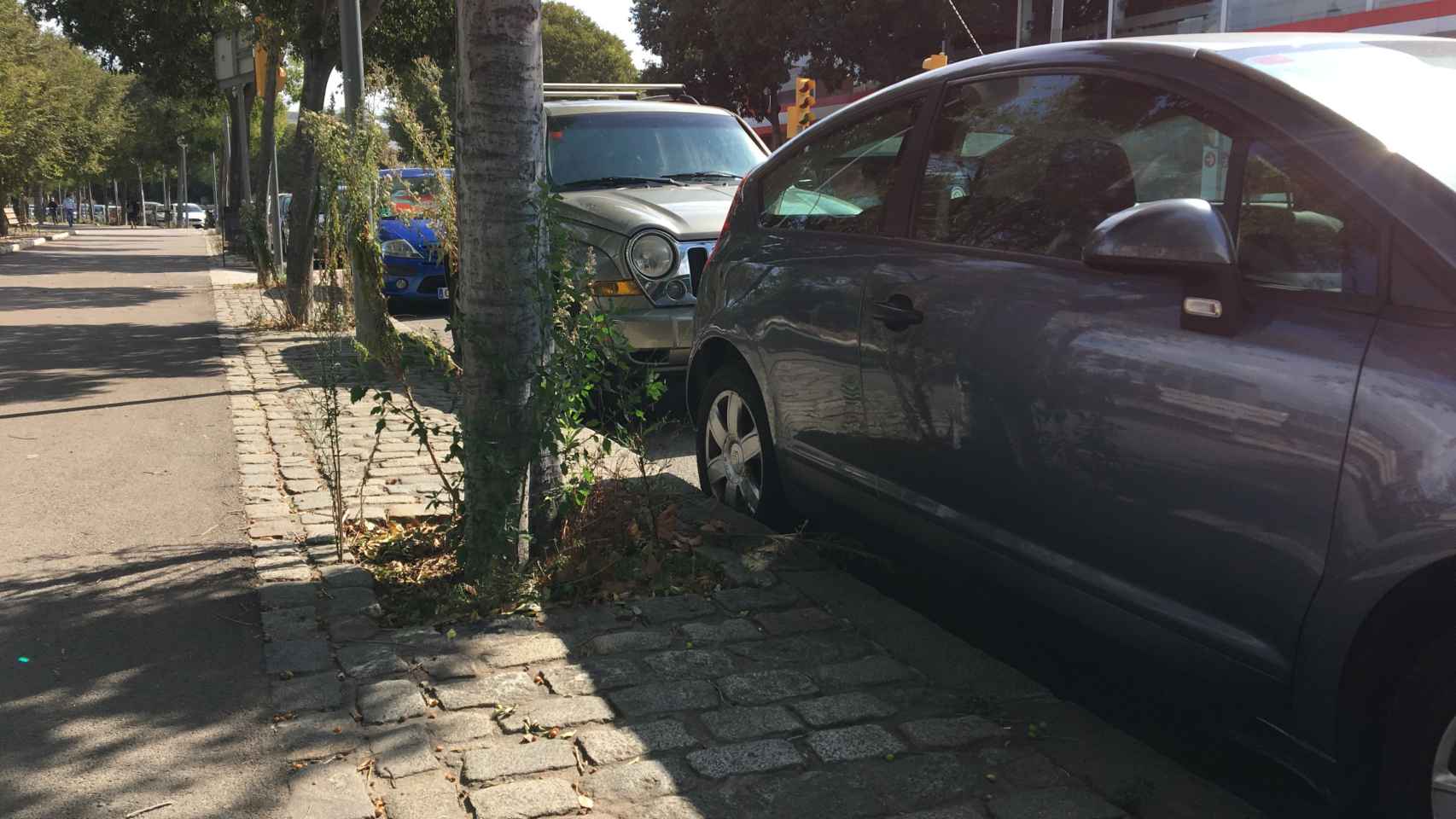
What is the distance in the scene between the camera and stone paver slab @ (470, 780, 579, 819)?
3.01 metres

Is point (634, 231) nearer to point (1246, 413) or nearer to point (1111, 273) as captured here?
point (1111, 273)

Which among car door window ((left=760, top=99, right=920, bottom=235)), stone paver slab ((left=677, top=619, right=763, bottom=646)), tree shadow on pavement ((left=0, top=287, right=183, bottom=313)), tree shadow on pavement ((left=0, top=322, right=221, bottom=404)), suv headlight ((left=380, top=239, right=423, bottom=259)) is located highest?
car door window ((left=760, top=99, right=920, bottom=235))

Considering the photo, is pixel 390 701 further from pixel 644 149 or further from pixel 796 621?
pixel 644 149

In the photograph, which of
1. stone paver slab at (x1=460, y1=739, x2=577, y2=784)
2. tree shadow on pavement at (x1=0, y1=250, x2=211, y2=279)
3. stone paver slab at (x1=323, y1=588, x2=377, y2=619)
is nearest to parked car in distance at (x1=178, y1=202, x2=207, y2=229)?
tree shadow on pavement at (x1=0, y1=250, x2=211, y2=279)

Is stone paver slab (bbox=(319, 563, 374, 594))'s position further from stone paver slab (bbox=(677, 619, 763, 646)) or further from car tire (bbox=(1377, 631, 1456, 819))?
car tire (bbox=(1377, 631, 1456, 819))

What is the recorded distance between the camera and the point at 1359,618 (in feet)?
8.32

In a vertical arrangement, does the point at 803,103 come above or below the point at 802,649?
above

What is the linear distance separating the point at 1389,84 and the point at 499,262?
2707 millimetres

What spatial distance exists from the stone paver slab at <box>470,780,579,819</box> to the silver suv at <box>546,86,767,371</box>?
12.7ft

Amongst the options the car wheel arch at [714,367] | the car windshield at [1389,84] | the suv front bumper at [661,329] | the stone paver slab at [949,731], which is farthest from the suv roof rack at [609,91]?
the stone paver slab at [949,731]

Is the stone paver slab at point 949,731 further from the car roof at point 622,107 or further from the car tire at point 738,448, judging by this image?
the car roof at point 622,107

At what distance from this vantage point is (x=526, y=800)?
121 inches

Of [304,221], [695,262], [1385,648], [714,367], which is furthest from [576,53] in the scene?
[1385,648]

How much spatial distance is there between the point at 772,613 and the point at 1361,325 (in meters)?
2.24
